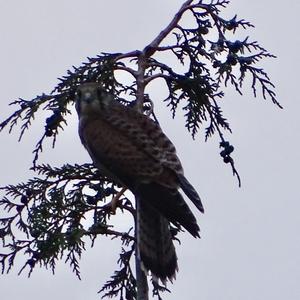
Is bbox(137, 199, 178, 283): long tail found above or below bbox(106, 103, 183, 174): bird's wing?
below

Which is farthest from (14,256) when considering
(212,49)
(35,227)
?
(212,49)

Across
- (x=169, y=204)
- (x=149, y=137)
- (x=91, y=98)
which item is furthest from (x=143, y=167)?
(x=91, y=98)

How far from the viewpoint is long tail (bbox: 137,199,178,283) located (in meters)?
6.59

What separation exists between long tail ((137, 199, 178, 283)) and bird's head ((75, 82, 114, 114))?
1.07 meters

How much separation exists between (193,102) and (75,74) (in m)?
0.88

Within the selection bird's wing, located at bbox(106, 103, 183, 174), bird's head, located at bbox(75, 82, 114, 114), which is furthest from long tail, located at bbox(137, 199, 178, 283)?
bird's head, located at bbox(75, 82, 114, 114)

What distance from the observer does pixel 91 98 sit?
7797mm

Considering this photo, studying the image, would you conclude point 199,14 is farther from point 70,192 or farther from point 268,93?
point 70,192

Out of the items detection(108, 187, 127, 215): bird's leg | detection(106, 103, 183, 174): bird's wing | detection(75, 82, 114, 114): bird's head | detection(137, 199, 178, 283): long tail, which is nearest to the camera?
detection(137, 199, 178, 283): long tail

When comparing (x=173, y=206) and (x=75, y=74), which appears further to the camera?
(x=75, y=74)

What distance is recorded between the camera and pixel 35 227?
261 inches

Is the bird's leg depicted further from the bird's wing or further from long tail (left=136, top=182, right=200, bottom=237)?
the bird's wing

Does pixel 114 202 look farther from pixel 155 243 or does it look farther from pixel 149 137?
pixel 149 137

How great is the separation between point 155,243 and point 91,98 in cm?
153
